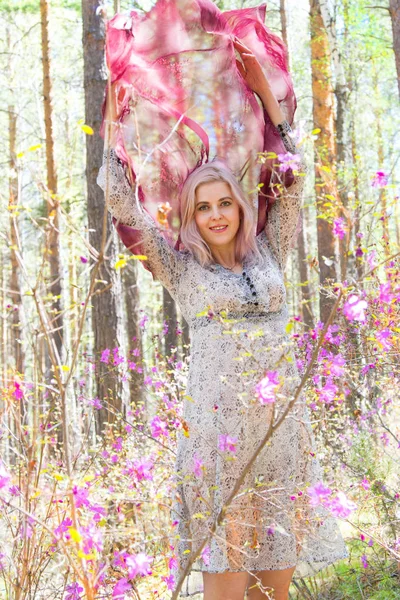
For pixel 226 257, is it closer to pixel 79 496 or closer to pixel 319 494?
pixel 319 494

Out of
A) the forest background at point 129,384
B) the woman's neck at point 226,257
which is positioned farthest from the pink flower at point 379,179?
the woman's neck at point 226,257

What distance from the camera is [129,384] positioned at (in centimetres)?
648

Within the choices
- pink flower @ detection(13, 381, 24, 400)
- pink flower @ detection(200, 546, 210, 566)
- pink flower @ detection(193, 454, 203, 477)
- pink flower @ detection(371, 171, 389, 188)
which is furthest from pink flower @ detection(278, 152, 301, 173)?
pink flower @ detection(200, 546, 210, 566)

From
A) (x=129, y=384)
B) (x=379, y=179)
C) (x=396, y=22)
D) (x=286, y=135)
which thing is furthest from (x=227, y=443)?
(x=129, y=384)

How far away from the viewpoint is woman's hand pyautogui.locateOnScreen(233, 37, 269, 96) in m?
2.61

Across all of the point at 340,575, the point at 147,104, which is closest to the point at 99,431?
the point at 340,575

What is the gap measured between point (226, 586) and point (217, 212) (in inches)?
49.6

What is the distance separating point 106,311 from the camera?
5340 mm

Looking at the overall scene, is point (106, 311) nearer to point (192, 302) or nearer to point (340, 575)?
point (340, 575)

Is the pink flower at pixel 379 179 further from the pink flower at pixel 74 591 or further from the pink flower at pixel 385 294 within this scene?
the pink flower at pixel 74 591

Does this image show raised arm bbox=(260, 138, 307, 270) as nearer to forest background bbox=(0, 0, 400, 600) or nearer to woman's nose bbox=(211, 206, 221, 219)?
forest background bbox=(0, 0, 400, 600)

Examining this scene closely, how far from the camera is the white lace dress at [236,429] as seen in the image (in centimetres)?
228

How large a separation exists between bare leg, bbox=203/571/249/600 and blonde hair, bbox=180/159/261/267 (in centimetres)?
105

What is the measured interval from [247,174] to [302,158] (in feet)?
1.05
